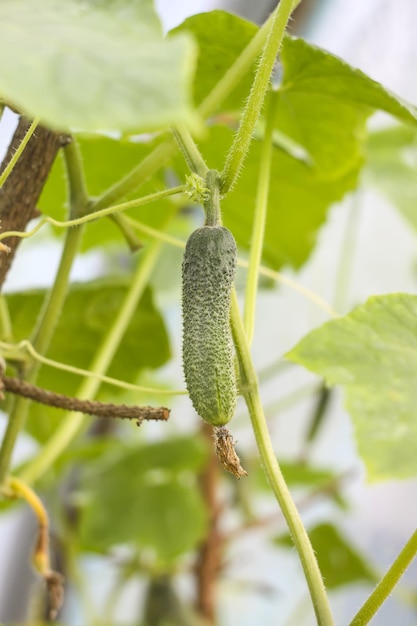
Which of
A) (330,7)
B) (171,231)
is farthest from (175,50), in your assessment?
(330,7)

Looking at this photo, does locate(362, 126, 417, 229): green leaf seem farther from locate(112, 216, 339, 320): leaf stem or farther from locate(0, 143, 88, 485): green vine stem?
locate(0, 143, 88, 485): green vine stem

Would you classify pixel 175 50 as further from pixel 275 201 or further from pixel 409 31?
pixel 409 31

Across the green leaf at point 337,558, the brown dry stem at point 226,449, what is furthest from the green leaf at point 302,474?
the brown dry stem at point 226,449

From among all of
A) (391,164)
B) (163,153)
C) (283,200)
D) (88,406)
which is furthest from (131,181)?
(391,164)

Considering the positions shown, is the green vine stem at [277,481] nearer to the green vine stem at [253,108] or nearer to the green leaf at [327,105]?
the green vine stem at [253,108]

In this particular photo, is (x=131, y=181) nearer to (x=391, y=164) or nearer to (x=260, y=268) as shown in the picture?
(x=260, y=268)
